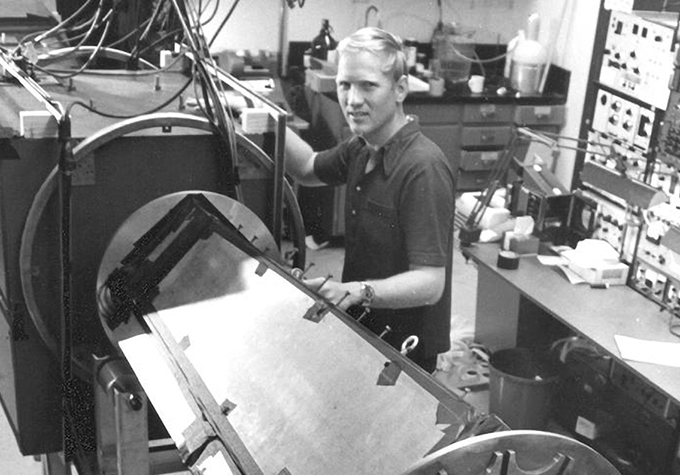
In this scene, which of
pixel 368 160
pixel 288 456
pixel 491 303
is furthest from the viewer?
pixel 491 303

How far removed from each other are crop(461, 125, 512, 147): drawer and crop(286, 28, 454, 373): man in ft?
9.93

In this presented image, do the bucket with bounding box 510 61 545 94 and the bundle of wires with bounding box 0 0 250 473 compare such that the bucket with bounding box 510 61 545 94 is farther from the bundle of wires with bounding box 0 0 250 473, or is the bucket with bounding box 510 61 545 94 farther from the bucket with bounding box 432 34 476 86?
the bundle of wires with bounding box 0 0 250 473

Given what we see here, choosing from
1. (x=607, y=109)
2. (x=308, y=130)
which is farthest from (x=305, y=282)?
(x=308, y=130)

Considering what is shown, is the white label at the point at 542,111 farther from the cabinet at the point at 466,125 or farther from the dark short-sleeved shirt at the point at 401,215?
the dark short-sleeved shirt at the point at 401,215

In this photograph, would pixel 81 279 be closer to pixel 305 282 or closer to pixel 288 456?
pixel 305 282

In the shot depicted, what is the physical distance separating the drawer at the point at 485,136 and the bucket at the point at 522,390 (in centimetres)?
211

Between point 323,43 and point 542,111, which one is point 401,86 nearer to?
point 323,43

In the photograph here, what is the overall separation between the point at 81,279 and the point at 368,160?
860mm

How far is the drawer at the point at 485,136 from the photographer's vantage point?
543 centimetres

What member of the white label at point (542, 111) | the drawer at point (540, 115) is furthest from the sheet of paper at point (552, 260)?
the white label at point (542, 111)

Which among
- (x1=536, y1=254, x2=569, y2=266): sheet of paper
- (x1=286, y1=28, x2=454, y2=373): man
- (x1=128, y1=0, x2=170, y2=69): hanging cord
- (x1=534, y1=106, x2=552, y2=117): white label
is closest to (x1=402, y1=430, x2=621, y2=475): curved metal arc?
(x1=286, y1=28, x2=454, y2=373): man

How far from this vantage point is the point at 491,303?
155 inches

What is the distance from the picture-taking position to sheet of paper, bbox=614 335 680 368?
287cm

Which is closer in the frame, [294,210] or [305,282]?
[305,282]
